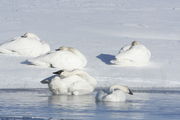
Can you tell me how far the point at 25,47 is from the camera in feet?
46.1

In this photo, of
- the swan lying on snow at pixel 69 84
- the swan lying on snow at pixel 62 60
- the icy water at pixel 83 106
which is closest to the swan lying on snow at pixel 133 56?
the swan lying on snow at pixel 62 60

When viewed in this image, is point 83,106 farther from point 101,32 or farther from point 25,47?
point 101,32

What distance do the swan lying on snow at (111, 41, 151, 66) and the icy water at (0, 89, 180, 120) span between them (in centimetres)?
182

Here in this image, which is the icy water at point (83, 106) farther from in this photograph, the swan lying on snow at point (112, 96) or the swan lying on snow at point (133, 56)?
the swan lying on snow at point (133, 56)

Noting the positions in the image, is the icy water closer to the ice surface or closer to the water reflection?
the water reflection

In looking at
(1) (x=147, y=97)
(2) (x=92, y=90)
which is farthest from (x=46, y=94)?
(1) (x=147, y=97)

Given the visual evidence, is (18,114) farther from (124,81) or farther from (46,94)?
(124,81)

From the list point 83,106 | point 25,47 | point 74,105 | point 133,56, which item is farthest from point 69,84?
point 25,47

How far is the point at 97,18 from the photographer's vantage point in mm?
19484

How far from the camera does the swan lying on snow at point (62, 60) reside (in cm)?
1295

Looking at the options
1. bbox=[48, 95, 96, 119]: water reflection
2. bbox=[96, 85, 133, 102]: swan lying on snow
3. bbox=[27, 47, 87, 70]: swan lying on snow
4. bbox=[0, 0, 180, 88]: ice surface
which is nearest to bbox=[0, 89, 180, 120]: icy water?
bbox=[48, 95, 96, 119]: water reflection

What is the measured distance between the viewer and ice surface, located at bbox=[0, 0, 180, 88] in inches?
492

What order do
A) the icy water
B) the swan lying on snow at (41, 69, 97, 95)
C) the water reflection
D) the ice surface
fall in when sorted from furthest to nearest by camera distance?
the ice surface < the swan lying on snow at (41, 69, 97, 95) < the water reflection < the icy water

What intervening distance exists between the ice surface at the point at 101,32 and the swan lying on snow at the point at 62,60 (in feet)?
0.45
